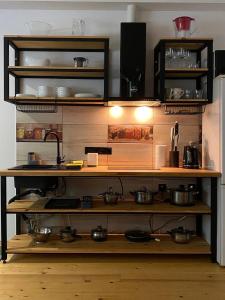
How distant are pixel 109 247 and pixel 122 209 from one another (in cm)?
38

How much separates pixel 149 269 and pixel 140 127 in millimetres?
1404

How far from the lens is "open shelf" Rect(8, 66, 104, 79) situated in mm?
2893

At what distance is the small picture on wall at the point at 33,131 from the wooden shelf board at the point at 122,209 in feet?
2.24

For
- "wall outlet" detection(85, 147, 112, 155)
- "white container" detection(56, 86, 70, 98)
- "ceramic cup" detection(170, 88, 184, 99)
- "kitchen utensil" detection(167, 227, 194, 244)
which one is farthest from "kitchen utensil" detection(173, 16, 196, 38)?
"kitchen utensil" detection(167, 227, 194, 244)

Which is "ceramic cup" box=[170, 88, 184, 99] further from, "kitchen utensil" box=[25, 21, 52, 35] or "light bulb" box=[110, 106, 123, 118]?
"kitchen utensil" box=[25, 21, 52, 35]

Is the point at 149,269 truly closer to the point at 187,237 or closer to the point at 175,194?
the point at 187,237

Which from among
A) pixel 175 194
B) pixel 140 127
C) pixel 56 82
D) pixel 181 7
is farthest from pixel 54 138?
pixel 181 7

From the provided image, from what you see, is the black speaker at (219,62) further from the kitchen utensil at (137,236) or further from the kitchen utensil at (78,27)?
the kitchen utensil at (137,236)

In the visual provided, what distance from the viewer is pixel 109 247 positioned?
283 centimetres

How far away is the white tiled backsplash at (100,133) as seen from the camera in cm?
326

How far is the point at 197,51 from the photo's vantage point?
3217 millimetres

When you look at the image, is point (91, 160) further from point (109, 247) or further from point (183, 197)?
point (183, 197)

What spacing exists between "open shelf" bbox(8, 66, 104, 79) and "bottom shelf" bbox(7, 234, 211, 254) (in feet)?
5.30

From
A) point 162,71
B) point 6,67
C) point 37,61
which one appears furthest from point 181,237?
point 6,67
